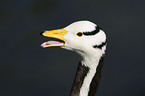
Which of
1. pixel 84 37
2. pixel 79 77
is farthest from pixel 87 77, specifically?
pixel 84 37

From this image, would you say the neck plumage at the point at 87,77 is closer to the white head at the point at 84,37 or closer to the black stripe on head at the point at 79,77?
the black stripe on head at the point at 79,77

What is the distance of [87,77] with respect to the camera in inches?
78.2

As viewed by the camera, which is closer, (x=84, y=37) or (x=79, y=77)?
(x=84, y=37)

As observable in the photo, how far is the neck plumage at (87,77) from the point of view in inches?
76.0

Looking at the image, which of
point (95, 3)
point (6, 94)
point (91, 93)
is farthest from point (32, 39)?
point (91, 93)

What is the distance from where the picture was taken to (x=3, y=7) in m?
4.75

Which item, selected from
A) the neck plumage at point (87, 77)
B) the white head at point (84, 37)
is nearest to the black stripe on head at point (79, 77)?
the neck plumage at point (87, 77)

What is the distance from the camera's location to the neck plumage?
76.0 inches

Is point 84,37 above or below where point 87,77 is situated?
above

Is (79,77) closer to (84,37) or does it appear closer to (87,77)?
(87,77)

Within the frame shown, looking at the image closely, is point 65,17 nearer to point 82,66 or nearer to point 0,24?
point 0,24

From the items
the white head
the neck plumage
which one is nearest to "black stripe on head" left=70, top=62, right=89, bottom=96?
the neck plumage

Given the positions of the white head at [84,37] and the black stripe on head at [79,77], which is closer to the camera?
the white head at [84,37]

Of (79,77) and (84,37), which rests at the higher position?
(84,37)
